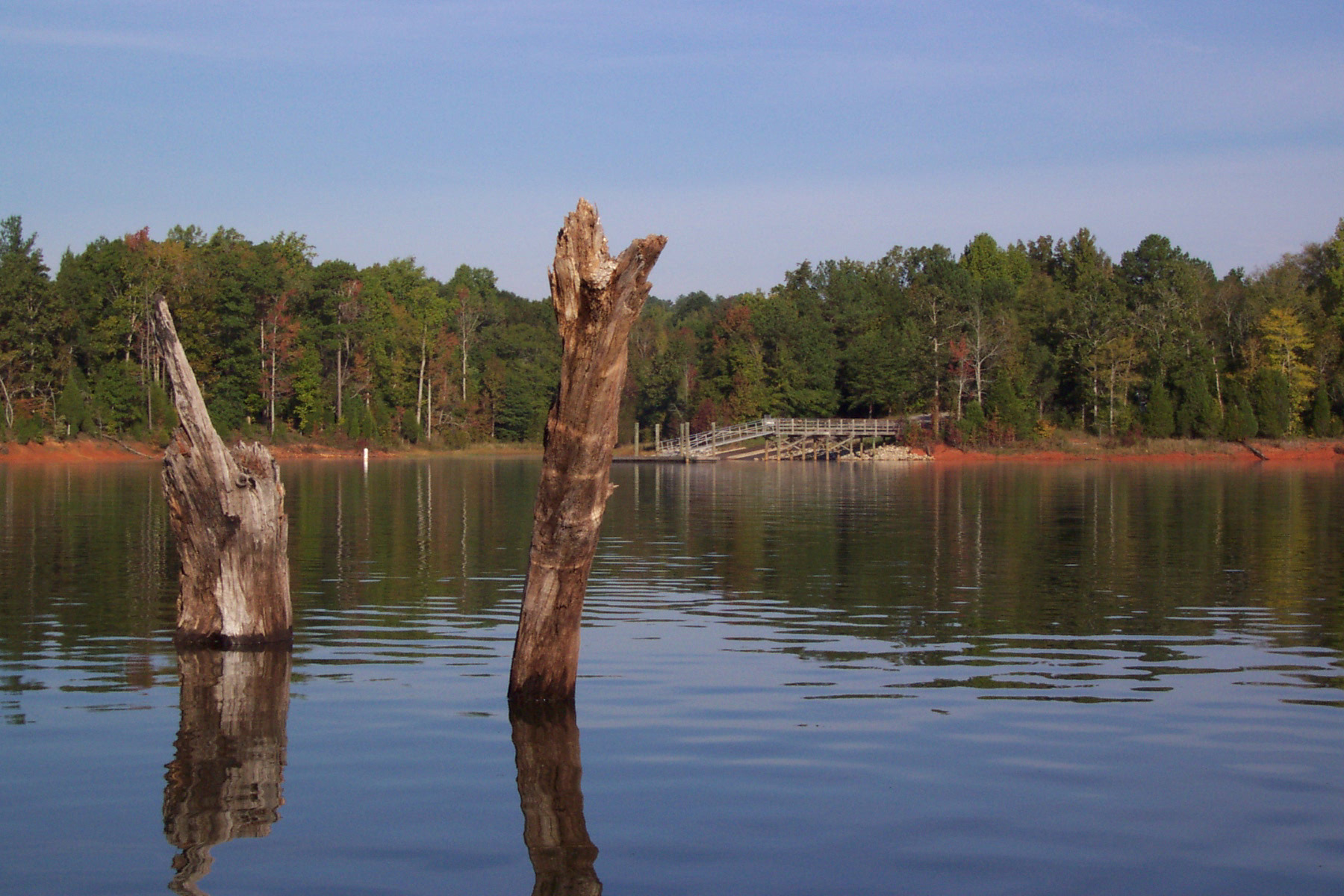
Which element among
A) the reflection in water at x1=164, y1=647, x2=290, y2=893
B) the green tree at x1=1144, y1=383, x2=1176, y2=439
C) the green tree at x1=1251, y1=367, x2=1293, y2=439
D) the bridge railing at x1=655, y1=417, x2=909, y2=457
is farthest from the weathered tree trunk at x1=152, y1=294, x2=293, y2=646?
the green tree at x1=1251, y1=367, x2=1293, y2=439

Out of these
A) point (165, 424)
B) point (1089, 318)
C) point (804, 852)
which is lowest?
point (804, 852)

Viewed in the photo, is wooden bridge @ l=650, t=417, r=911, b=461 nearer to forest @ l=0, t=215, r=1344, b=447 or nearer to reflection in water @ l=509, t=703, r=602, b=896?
forest @ l=0, t=215, r=1344, b=447

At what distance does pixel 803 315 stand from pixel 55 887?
96.8 metres

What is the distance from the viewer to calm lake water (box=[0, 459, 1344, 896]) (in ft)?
23.5

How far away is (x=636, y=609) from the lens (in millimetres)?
17812

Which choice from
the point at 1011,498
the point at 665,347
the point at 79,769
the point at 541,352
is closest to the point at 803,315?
the point at 665,347

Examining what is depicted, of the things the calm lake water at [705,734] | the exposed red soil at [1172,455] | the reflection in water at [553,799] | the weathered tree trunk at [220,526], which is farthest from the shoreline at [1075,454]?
the reflection in water at [553,799]

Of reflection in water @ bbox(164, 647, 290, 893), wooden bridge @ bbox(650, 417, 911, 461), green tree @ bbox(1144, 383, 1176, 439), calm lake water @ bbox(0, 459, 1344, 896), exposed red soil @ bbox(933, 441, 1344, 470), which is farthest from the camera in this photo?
wooden bridge @ bbox(650, 417, 911, 461)

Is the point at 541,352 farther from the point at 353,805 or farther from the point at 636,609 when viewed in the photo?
the point at 353,805

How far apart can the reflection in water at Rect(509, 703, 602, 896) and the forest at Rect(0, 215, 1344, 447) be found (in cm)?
7610

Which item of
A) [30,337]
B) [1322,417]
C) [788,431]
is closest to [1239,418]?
[1322,417]

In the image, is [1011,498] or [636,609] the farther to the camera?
[1011,498]

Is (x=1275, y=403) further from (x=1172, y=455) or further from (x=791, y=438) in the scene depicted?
(x=791, y=438)

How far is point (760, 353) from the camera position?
98.9m
